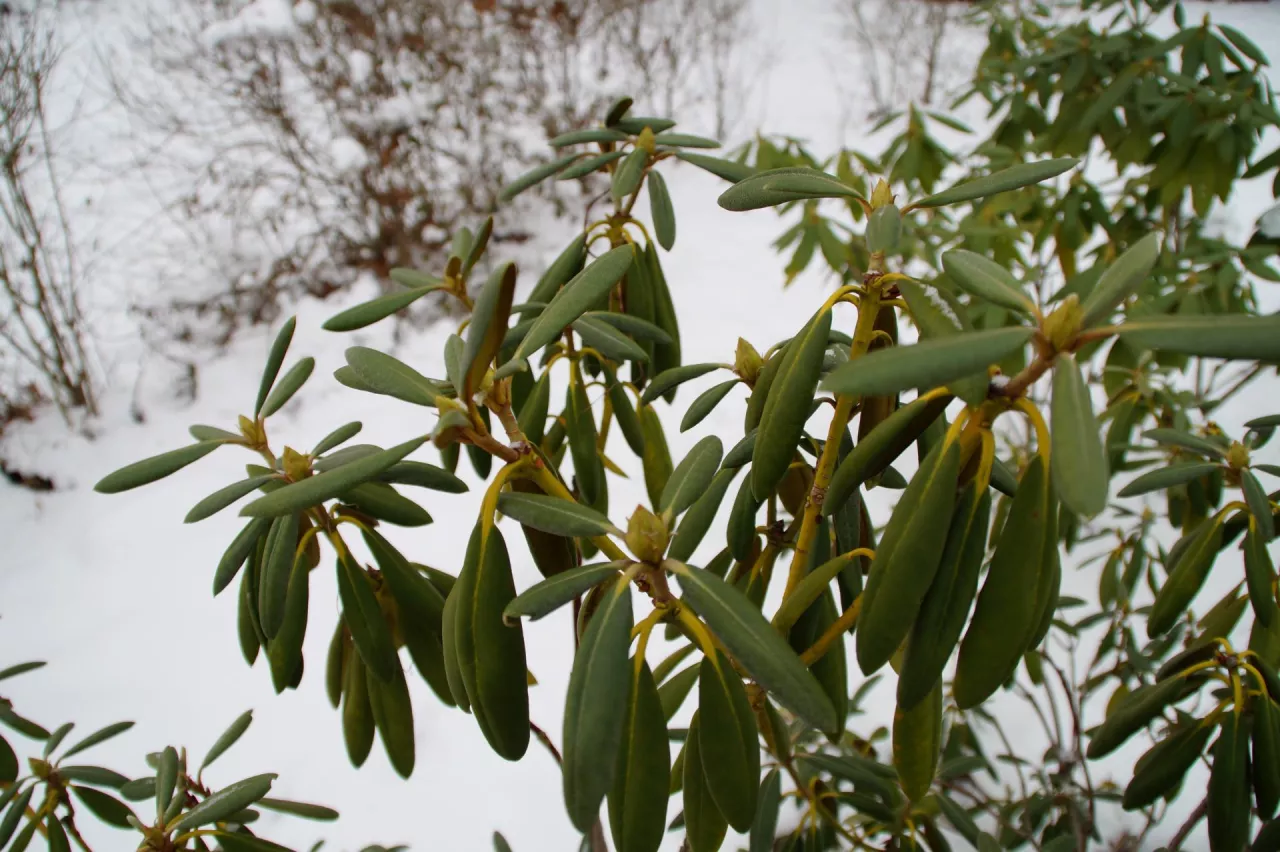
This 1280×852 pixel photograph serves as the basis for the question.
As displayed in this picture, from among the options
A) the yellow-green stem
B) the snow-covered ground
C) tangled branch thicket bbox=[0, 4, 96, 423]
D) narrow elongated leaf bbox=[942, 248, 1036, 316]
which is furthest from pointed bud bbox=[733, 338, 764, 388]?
tangled branch thicket bbox=[0, 4, 96, 423]

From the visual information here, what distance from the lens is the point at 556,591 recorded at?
1.56 ft

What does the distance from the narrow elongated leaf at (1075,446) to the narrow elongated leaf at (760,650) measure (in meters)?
0.17

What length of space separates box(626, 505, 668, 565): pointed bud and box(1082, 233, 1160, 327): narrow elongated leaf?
25 centimetres

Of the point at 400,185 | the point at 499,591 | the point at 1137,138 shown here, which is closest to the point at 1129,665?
the point at 1137,138

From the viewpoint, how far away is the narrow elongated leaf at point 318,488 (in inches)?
19.2

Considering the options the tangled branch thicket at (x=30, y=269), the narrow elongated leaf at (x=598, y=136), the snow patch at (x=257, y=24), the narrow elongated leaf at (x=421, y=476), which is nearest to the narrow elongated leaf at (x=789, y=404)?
the narrow elongated leaf at (x=421, y=476)

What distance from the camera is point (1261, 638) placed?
861 mm

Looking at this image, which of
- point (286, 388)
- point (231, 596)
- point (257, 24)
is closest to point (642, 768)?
point (286, 388)

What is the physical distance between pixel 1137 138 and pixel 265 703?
8.38 feet

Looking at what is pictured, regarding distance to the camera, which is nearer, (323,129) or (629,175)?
(629,175)

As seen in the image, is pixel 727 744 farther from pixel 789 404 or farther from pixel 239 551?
pixel 239 551

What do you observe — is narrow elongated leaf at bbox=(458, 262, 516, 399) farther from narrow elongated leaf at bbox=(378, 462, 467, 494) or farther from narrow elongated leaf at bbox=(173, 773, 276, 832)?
narrow elongated leaf at bbox=(173, 773, 276, 832)

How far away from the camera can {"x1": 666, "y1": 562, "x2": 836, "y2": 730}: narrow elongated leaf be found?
0.44 metres

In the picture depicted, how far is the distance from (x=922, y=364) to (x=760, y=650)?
0.60ft
